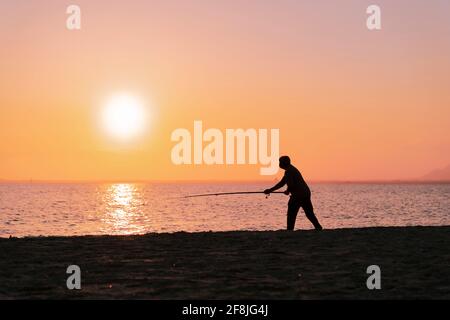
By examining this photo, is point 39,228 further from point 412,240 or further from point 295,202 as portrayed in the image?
point 412,240

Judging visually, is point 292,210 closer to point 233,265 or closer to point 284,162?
point 284,162

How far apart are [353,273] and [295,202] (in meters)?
6.25

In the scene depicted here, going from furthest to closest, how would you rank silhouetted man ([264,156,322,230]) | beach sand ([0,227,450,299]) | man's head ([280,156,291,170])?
man's head ([280,156,291,170]) → silhouetted man ([264,156,322,230]) → beach sand ([0,227,450,299])

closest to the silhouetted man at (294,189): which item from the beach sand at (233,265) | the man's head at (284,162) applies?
the man's head at (284,162)

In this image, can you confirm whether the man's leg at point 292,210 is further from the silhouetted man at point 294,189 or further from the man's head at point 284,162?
the man's head at point 284,162

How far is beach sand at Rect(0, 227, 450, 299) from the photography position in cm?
831

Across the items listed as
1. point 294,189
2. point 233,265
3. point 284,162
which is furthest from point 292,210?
point 233,265

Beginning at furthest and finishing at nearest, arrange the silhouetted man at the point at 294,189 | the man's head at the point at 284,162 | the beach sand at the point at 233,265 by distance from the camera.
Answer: the man's head at the point at 284,162, the silhouetted man at the point at 294,189, the beach sand at the point at 233,265

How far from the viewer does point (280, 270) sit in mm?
9953

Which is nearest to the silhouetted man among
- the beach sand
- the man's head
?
the man's head

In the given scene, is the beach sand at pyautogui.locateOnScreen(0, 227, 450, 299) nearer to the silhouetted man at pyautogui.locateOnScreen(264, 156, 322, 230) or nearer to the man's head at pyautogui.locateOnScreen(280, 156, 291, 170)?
the silhouetted man at pyautogui.locateOnScreen(264, 156, 322, 230)

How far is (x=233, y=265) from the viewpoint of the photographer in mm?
10516

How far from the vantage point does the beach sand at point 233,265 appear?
27.3 feet
